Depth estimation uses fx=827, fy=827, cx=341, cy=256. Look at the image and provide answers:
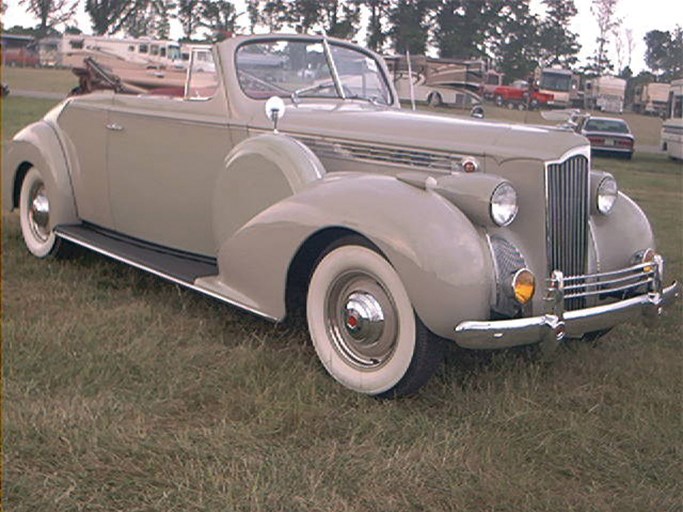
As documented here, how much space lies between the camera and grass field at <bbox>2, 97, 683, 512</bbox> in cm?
263

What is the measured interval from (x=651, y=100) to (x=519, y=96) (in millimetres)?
14853

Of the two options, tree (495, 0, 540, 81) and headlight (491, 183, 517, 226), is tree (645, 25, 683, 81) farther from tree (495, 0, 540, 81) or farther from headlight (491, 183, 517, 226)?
headlight (491, 183, 517, 226)

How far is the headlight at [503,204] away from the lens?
3361mm

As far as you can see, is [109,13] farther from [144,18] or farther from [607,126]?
[607,126]

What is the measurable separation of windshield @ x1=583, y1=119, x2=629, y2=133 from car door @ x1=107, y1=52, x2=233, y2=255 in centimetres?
1848

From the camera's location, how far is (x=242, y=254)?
389 centimetres

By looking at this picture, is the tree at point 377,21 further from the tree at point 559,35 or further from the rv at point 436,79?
the tree at point 559,35

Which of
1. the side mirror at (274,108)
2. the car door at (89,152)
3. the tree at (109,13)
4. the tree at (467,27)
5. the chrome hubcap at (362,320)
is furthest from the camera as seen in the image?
the tree at (467,27)

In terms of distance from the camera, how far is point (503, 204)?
3.39 meters

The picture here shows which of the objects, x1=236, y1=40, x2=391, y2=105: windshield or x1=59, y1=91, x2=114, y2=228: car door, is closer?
x1=236, y1=40, x2=391, y2=105: windshield

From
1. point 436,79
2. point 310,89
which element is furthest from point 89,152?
point 436,79

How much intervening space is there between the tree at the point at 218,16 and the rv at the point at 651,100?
11381mm

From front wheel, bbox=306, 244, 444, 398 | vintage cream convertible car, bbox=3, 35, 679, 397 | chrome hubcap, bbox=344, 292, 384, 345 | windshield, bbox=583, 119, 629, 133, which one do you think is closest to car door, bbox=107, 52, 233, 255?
vintage cream convertible car, bbox=3, 35, 679, 397

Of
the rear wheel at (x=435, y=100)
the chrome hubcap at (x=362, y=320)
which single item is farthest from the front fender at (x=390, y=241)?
the rear wheel at (x=435, y=100)
